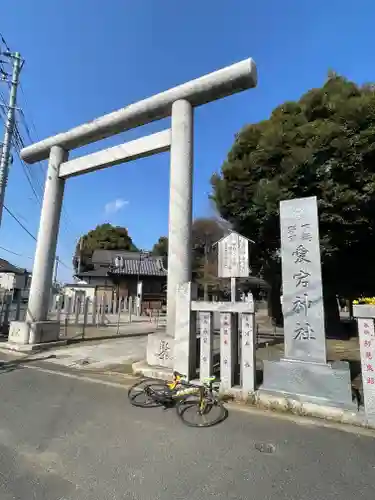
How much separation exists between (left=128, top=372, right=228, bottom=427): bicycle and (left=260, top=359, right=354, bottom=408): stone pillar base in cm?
84

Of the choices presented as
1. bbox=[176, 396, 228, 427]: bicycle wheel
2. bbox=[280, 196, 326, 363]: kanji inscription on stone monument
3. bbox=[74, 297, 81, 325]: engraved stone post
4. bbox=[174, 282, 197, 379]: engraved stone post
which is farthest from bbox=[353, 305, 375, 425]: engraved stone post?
bbox=[74, 297, 81, 325]: engraved stone post

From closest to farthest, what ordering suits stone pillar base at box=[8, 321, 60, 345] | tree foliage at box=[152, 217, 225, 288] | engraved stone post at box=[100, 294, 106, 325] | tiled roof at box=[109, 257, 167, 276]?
stone pillar base at box=[8, 321, 60, 345] < engraved stone post at box=[100, 294, 106, 325] < tree foliage at box=[152, 217, 225, 288] < tiled roof at box=[109, 257, 167, 276]

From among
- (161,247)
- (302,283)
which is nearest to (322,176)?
(302,283)

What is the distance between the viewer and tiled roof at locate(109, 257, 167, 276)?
29286 mm

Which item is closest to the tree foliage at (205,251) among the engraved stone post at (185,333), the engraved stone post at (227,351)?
the engraved stone post at (185,333)

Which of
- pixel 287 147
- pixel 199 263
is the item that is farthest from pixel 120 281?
pixel 287 147

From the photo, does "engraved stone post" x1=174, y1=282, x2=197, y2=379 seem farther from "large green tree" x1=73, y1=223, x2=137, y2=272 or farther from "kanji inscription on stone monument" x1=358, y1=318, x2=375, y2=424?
"large green tree" x1=73, y1=223, x2=137, y2=272

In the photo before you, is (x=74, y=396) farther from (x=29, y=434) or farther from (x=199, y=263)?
(x=199, y=263)

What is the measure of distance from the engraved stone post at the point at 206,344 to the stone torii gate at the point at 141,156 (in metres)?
1.02

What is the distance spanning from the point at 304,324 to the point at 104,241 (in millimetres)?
46078

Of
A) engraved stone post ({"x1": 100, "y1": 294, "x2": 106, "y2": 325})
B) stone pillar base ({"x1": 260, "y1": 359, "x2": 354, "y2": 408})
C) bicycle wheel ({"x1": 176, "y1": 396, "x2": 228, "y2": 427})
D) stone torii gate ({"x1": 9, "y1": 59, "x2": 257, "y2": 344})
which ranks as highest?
stone torii gate ({"x1": 9, "y1": 59, "x2": 257, "y2": 344})

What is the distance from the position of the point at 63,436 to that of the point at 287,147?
11463 millimetres

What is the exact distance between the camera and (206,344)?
16.8 feet

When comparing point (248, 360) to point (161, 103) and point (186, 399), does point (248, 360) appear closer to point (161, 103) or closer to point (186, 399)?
point (186, 399)
